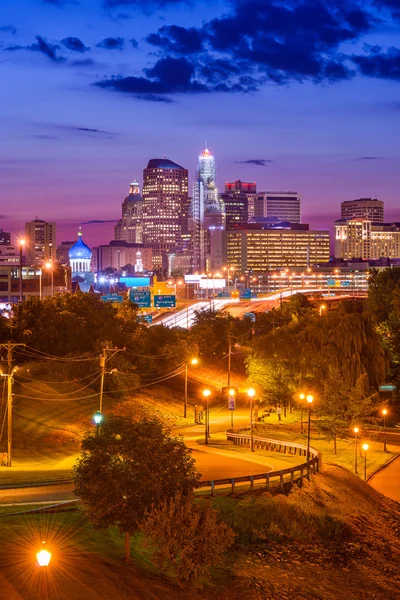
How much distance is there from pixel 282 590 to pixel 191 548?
19.4ft

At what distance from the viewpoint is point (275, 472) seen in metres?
39.7

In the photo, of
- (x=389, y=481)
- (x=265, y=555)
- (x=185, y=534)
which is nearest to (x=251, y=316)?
(x=389, y=481)

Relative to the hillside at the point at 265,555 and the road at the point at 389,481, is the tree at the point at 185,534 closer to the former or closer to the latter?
the hillside at the point at 265,555

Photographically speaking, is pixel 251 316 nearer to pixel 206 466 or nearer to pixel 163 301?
pixel 163 301

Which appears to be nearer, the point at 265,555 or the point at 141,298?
the point at 265,555

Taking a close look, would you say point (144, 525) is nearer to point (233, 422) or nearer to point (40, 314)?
point (233, 422)

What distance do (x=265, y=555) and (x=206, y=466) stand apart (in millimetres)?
11166

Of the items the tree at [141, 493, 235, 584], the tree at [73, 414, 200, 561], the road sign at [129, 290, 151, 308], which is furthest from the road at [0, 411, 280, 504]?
the road sign at [129, 290, 151, 308]

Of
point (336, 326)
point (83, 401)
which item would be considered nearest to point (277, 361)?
point (336, 326)

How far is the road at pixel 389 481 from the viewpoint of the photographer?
1858 inches

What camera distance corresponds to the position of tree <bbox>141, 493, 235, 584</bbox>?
83.3ft

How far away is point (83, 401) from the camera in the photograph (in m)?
62.2

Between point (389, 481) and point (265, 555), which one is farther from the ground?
point (265, 555)

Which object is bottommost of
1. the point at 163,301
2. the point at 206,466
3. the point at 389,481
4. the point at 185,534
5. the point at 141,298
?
the point at 389,481
